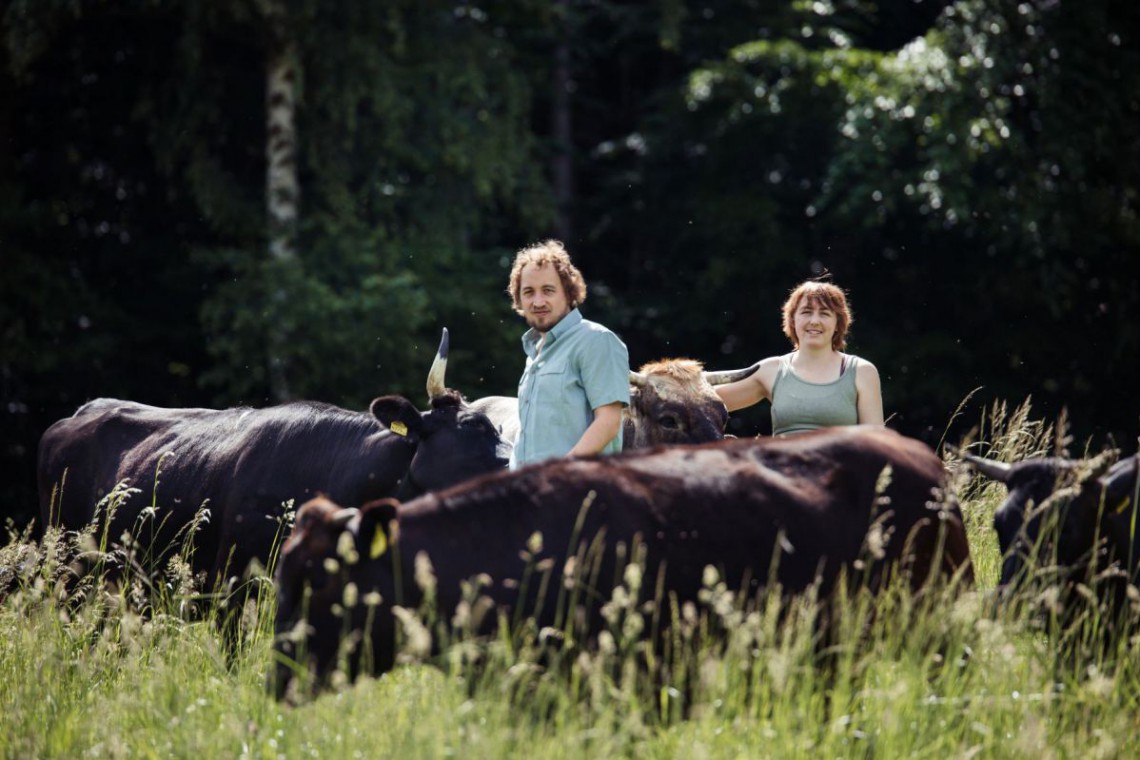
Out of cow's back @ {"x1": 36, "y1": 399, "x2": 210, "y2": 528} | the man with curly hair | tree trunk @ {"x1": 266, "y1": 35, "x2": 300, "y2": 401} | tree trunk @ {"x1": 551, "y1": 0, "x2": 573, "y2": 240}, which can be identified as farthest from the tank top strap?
tree trunk @ {"x1": 551, "y1": 0, "x2": 573, "y2": 240}

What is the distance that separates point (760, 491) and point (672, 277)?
16336mm

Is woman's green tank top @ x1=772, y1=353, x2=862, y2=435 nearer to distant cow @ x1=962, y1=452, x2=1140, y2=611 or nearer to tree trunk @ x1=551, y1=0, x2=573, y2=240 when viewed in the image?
distant cow @ x1=962, y1=452, x2=1140, y2=611

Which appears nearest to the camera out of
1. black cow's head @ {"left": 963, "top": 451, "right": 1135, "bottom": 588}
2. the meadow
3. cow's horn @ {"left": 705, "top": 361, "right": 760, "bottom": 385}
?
the meadow

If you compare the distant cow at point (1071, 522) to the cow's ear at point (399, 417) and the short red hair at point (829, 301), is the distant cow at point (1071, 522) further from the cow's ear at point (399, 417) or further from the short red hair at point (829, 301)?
the cow's ear at point (399, 417)

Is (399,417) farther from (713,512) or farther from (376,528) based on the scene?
(713,512)

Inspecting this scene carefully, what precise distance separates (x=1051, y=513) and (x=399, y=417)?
3.22m

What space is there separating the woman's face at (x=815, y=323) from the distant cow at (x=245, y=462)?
1582mm

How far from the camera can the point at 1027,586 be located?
193 inches

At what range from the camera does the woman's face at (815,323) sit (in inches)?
252

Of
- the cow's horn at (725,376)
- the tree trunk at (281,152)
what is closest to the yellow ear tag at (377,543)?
the cow's horn at (725,376)

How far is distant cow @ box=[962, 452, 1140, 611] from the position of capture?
491 centimetres

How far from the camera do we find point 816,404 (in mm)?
6328

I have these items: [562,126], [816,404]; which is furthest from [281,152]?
[816,404]

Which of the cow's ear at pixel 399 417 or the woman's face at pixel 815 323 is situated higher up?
the woman's face at pixel 815 323
